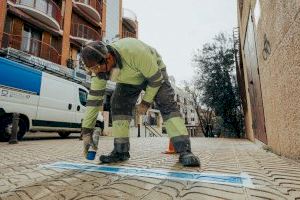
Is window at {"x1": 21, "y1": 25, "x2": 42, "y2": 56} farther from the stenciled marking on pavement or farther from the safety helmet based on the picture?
the stenciled marking on pavement

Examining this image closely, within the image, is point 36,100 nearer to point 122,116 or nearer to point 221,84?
point 122,116

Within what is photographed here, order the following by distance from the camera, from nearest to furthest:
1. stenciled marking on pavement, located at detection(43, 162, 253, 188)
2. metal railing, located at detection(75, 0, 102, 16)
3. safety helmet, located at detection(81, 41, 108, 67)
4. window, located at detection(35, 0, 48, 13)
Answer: stenciled marking on pavement, located at detection(43, 162, 253, 188), safety helmet, located at detection(81, 41, 108, 67), window, located at detection(35, 0, 48, 13), metal railing, located at detection(75, 0, 102, 16)

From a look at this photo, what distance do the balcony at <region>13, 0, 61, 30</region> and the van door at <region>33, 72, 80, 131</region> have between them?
8.23m

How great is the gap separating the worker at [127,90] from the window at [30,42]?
1349 centimetres

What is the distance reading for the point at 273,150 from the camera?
398cm

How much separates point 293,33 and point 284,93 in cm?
82

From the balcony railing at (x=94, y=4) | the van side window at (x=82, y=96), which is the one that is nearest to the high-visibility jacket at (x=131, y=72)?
the van side window at (x=82, y=96)

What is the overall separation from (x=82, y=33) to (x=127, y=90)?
1770cm

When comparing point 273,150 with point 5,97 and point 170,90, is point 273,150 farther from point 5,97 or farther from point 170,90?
point 5,97

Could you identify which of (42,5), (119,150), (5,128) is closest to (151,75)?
(119,150)

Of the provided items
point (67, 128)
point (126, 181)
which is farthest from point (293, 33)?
point (67, 128)

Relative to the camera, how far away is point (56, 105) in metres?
8.54

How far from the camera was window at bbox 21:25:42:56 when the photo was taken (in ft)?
47.3

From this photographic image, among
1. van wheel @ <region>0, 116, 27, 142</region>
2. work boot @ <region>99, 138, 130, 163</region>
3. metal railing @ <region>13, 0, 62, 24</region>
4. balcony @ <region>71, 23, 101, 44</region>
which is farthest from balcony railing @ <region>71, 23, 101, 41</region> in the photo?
work boot @ <region>99, 138, 130, 163</region>
